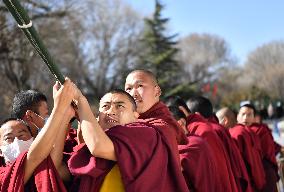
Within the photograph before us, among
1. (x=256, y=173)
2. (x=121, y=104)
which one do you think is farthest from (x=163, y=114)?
(x=256, y=173)

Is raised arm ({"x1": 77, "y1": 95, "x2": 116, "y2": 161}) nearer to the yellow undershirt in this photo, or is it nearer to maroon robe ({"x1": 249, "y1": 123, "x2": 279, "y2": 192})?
the yellow undershirt

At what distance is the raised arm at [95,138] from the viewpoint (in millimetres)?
2234

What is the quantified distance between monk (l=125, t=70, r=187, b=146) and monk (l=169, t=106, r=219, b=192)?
10.3 inches

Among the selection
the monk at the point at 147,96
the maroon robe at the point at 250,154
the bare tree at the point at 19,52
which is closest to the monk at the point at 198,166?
the monk at the point at 147,96

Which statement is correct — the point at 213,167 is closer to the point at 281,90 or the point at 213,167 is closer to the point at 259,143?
the point at 259,143

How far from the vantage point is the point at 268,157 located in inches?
257

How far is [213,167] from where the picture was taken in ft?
12.7

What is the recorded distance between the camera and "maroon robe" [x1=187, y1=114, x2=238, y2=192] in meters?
4.20

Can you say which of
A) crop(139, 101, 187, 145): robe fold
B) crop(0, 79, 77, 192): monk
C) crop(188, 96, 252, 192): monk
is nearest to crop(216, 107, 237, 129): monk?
crop(188, 96, 252, 192): monk

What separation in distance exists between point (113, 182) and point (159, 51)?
3272 centimetres

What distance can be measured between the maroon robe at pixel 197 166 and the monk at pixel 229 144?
3.26ft

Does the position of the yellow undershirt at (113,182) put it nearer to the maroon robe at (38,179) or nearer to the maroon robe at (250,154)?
the maroon robe at (38,179)

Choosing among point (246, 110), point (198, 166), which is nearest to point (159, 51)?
point (246, 110)

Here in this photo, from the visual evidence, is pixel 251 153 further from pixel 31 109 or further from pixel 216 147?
pixel 31 109
